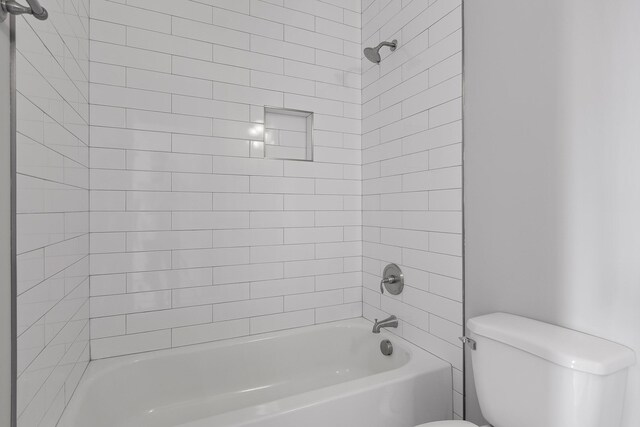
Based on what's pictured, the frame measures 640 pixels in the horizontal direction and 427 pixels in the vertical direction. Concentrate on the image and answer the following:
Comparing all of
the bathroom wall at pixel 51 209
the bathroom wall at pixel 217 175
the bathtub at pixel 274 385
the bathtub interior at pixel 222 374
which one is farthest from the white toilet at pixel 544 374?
the bathroom wall at pixel 51 209

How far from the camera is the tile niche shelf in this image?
6.64ft

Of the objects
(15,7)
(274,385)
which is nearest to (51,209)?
(15,7)

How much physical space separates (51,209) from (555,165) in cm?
166

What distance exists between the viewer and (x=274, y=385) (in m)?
1.89

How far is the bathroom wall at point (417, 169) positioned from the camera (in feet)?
4.91

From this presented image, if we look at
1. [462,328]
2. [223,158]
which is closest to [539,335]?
[462,328]

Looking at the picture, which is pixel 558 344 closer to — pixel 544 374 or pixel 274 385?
pixel 544 374

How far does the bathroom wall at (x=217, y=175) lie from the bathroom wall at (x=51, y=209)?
0.14 m

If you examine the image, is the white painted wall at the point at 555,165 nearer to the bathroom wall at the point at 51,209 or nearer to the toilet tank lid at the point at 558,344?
the toilet tank lid at the point at 558,344

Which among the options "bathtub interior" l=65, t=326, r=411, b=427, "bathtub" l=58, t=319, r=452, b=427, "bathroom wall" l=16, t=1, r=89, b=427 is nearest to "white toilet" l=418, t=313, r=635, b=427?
"bathtub" l=58, t=319, r=452, b=427

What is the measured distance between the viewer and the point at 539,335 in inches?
39.9

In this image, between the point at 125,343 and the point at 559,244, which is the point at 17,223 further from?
the point at 559,244
